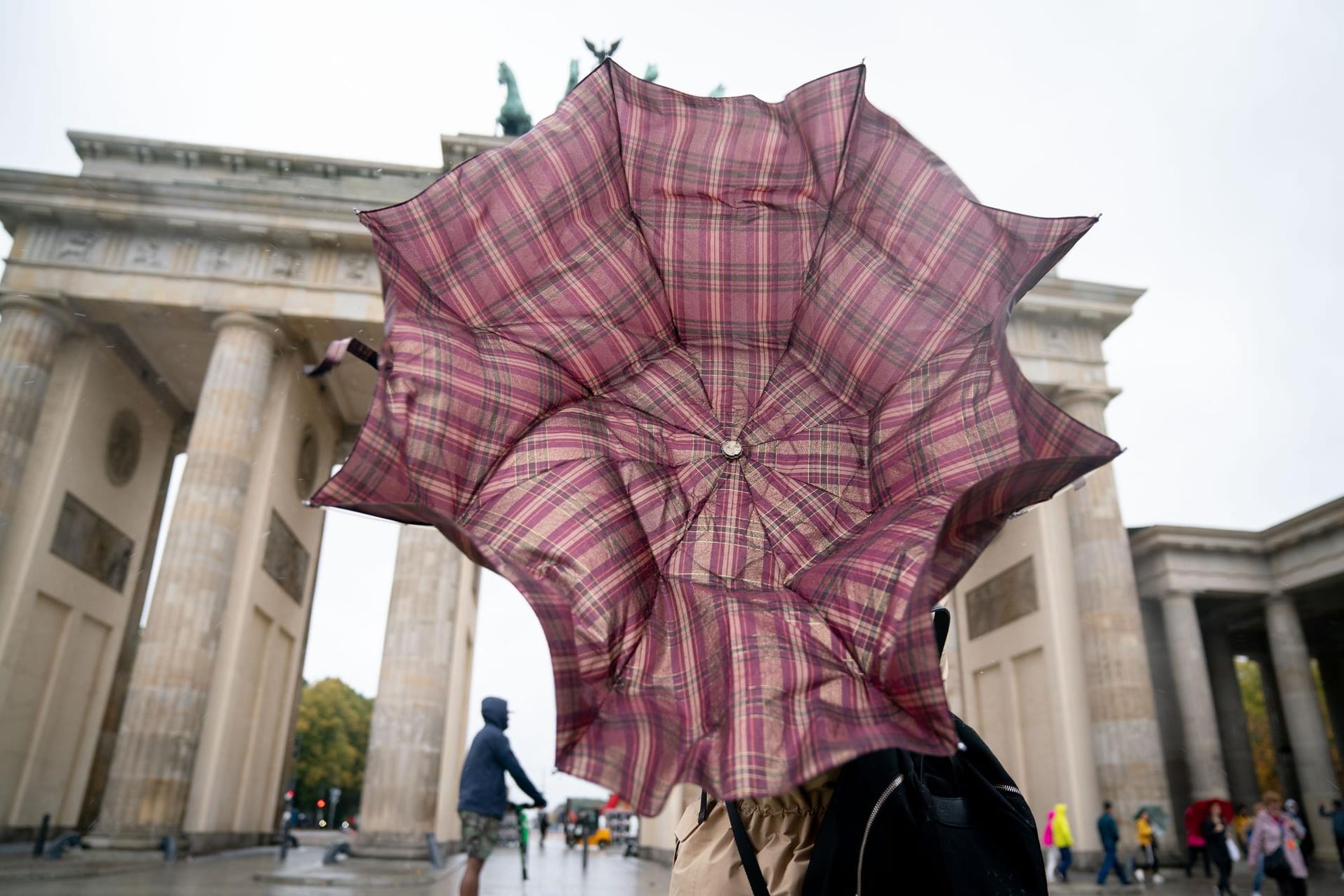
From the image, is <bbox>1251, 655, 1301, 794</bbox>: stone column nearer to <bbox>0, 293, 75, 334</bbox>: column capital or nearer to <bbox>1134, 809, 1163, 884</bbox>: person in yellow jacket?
<bbox>1134, 809, 1163, 884</bbox>: person in yellow jacket

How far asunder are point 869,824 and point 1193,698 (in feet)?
83.6

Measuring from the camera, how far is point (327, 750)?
65.6 metres

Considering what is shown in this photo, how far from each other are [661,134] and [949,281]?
72cm

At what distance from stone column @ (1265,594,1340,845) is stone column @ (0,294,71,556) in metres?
30.3

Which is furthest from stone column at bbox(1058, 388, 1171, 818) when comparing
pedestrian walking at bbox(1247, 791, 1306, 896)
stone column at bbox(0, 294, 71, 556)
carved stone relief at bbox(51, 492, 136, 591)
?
carved stone relief at bbox(51, 492, 136, 591)

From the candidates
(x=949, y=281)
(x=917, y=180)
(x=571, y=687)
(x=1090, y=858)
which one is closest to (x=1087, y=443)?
(x=949, y=281)

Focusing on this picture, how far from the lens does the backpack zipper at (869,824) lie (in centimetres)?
156

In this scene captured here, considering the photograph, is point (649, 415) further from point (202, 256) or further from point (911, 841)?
point (202, 256)

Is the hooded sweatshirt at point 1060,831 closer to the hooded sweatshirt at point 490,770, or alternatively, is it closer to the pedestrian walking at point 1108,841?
the pedestrian walking at point 1108,841

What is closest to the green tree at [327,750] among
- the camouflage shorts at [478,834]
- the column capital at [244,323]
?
the column capital at [244,323]

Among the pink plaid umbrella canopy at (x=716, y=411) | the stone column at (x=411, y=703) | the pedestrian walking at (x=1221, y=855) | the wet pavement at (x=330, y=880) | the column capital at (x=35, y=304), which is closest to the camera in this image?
the pink plaid umbrella canopy at (x=716, y=411)

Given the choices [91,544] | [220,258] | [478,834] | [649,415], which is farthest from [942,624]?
[91,544]

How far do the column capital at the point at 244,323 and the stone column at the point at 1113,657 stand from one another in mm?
17042

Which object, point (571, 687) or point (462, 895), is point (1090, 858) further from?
point (571, 687)
